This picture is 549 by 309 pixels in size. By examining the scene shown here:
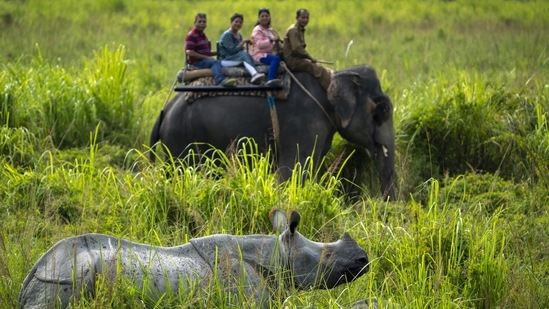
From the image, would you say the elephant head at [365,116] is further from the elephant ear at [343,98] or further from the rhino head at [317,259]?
the rhino head at [317,259]

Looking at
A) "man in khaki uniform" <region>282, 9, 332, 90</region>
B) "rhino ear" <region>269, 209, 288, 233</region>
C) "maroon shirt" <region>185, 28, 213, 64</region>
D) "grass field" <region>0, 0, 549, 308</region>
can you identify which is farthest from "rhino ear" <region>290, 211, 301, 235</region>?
"maroon shirt" <region>185, 28, 213, 64</region>

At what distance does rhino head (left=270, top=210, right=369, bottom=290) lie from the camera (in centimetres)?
603

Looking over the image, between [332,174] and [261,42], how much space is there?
1238 mm

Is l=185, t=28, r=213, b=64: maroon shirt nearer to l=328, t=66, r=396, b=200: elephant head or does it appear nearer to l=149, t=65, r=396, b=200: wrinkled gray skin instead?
l=149, t=65, r=396, b=200: wrinkled gray skin

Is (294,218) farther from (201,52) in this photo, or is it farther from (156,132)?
(156,132)

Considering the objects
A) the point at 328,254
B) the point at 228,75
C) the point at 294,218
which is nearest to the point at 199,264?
the point at 294,218

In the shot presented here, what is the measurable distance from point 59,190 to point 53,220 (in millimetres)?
355

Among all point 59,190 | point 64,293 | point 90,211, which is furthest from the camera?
point 59,190

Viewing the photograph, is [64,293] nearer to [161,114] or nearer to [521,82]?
[161,114]

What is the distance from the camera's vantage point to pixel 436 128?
10469 mm

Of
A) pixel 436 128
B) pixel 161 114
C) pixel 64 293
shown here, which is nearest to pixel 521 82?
pixel 436 128

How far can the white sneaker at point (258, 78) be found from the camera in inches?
393

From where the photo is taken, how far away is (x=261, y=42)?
1014 cm

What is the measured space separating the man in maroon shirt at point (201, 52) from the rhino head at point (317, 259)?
4032 millimetres
